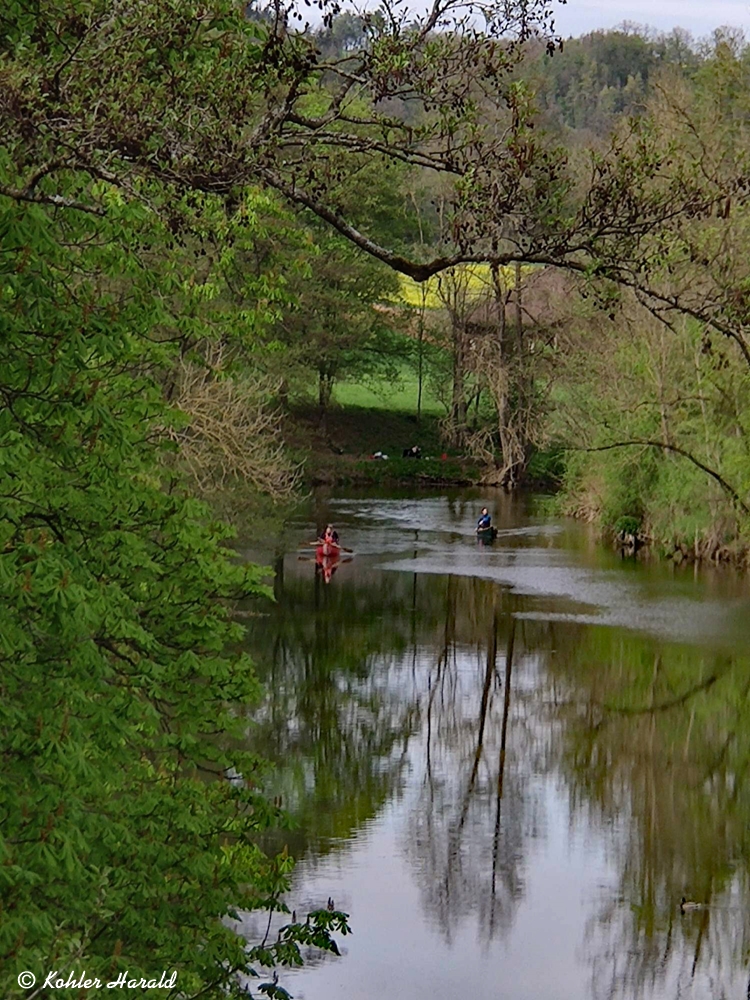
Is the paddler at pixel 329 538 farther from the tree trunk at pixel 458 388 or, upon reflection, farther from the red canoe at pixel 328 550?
the tree trunk at pixel 458 388

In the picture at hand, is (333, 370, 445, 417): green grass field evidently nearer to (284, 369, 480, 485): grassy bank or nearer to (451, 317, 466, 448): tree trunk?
(284, 369, 480, 485): grassy bank

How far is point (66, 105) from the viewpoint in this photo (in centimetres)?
768

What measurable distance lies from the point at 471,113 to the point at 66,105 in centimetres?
206

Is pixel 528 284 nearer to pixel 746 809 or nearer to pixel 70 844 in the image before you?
pixel 746 809

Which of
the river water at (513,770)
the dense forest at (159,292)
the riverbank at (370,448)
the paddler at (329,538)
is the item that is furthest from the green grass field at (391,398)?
the dense forest at (159,292)

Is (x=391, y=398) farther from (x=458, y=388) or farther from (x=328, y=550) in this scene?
(x=328, y=550)

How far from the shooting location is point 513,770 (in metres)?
20.8

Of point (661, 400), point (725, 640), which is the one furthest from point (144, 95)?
point (661, 400)

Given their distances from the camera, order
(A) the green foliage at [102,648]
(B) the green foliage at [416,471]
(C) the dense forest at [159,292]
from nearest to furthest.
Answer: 1. (A) the green foliage at [102,648]
2. (C) the dense forest at [159,292]
3. (B) the green foliage at [416,471]

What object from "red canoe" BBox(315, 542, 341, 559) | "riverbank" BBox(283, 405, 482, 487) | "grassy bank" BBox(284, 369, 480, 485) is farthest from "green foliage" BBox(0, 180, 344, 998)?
"riverbank" BBox(283, 405, 482, 487)

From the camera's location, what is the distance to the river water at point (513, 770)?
573 inches

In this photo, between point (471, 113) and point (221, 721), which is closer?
→ point (471, 113)

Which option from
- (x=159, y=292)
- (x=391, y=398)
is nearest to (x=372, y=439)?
(x=391, y=398)

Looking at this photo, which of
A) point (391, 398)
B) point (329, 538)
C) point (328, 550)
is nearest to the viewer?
point (328, 550)
